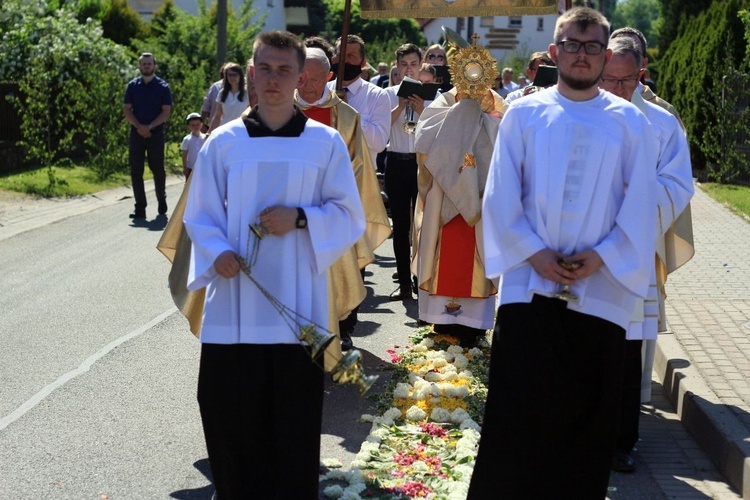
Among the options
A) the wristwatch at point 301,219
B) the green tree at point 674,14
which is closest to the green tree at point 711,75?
the green tree at point 674,14

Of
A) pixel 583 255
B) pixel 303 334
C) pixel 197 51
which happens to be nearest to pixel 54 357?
pixel 303 334

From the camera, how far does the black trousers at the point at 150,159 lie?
15383 mm

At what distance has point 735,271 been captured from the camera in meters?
11.5

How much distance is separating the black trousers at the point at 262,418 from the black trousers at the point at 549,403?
0.70 m

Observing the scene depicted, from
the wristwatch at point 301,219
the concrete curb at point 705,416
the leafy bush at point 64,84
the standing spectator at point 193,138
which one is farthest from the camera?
the leafy bush at point 64,84

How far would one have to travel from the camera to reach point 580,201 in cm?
468

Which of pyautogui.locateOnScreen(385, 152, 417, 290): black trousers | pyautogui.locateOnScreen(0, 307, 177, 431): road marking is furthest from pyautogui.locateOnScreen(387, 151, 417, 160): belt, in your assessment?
pyautogui.locateOnScreen(0, 307, 177, 431): road marking

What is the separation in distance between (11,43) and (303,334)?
1870 centimetres

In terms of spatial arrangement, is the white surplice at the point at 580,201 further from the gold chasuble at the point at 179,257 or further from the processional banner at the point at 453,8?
the processional banner at the point at 453,8

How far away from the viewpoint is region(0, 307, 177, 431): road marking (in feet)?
22.1

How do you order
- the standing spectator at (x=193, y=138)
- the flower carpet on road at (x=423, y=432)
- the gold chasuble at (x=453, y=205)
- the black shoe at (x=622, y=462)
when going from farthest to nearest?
1. the standing spectator at (x=193, y=138)
2. the gold chasuble at (x=453, y=205)
3. the black shoe at (x=622, y=462)
4. the flower carpet on road at (x=423, y=432)

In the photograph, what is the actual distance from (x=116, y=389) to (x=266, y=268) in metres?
2.96

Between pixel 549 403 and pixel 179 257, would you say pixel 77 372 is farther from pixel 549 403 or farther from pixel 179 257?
pixel 549 403

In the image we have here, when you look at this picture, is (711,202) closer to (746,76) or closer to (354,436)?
(746,76)
